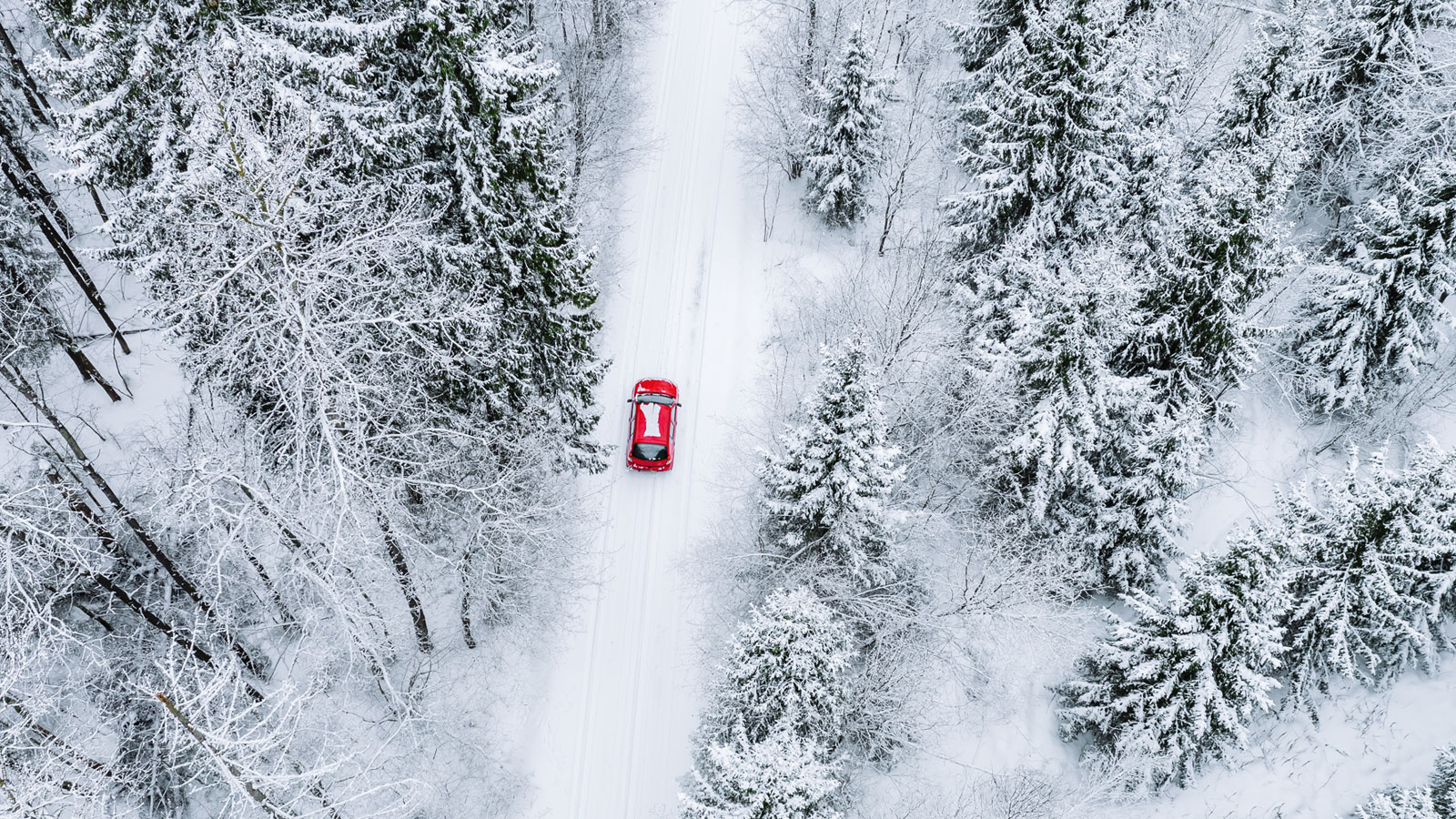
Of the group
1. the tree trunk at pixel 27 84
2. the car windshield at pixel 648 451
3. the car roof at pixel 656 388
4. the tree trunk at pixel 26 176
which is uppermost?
the tree trunk at pixel 27 84

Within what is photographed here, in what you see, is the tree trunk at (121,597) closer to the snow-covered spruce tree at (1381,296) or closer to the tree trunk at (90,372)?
the tree trunk at (90,372)

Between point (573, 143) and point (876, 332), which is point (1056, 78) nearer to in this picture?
point (876, 332)

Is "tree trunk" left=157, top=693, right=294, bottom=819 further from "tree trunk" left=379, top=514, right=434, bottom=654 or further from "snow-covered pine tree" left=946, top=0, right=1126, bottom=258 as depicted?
"snow-covered pine tree" left=946, top=0, right=1126, bottom=258

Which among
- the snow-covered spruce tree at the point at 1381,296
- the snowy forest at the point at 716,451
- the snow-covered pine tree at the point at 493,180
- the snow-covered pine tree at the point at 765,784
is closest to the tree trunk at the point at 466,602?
the snowy forest at the point at 716,451

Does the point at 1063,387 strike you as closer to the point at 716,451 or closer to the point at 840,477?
the point at 840,477

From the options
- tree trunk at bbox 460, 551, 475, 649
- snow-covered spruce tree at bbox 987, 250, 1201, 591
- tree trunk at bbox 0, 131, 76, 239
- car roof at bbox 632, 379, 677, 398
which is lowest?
tree trunk at bbox 460, 551, 475, 649

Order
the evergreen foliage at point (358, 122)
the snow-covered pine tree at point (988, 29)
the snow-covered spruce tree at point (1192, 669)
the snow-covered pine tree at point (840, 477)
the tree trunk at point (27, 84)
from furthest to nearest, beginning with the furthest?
the snow-covered pine tree at point (988, 29), the tree trunk at point (27, 84), the snow-covered pine tree at point (840, 477), the snow-covered spruce tree at point (1192, 669), the evergreen foliage at point (358, 122)

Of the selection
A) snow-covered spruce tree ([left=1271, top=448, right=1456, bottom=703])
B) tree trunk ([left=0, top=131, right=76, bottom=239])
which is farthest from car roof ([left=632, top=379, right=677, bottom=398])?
tree trunk ([left=0, top=131, right=76, bottom=239])

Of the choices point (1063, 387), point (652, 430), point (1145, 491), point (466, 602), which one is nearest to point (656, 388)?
point (652, 430)
